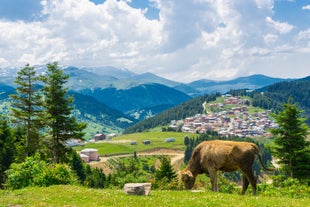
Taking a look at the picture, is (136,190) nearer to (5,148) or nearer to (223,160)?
(223,160)

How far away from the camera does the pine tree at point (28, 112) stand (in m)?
47.7

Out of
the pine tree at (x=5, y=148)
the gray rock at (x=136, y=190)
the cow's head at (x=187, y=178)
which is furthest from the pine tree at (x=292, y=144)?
the pine tree at (x=5, y=148)

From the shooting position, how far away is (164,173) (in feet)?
239

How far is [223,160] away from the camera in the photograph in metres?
22.3

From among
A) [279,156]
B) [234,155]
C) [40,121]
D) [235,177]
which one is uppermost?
[40,121]

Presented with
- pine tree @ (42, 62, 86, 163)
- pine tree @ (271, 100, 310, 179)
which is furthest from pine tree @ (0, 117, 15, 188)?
pine tree @ (271, 100, 310, 179)

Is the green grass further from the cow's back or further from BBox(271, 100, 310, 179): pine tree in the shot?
BBox(271, 100, 310, 179): pine tree

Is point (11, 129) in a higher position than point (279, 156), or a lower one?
higher

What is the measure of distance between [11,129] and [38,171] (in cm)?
3901

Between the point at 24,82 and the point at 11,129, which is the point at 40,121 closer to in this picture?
the point at 24,82

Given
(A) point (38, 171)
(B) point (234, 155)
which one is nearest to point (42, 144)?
(A) point (38, 171)

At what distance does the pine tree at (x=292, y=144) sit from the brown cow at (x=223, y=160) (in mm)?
23872

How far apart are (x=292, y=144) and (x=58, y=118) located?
110 feet

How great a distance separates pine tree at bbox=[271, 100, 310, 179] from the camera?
4356 centimetres
